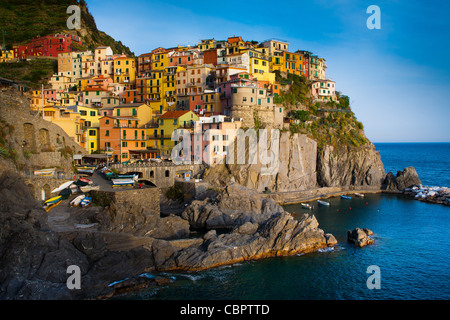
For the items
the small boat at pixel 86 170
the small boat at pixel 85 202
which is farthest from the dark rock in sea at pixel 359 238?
the small boat at pixel 86 170

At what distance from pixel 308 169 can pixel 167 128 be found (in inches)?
904

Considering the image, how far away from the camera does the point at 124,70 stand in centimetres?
7338

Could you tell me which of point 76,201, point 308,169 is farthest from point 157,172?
point 308,169

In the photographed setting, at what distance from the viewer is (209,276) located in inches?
1027

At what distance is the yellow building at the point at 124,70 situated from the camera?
72750mm

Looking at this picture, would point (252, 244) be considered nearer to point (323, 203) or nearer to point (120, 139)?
point (323, 203)

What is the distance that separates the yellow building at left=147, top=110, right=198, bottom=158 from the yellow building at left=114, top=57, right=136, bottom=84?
1987 centimetres

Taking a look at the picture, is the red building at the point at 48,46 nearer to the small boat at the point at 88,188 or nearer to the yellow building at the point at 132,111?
the yellow building at the point at 132,111

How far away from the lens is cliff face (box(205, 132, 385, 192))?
52250 mm

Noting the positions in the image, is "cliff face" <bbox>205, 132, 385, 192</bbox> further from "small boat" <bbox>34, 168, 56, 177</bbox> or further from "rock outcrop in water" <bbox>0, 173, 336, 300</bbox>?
"small boat" <bbox>34, 168, 56, 177</bbox>

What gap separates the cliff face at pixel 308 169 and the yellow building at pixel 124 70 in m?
31.9
